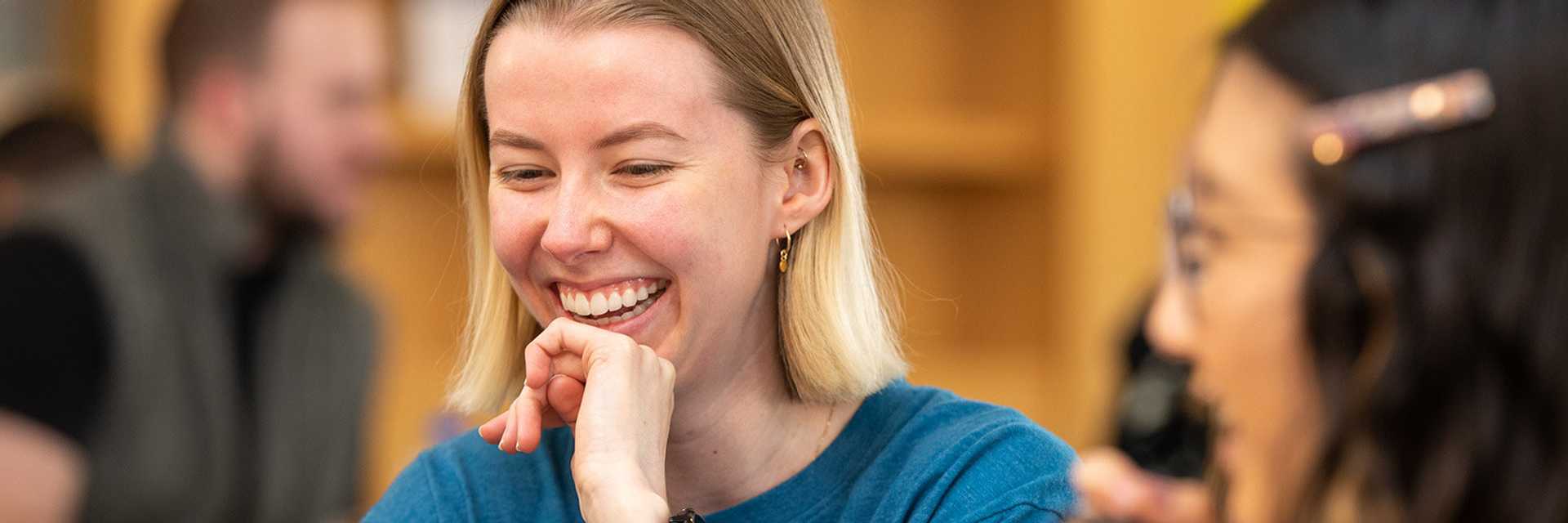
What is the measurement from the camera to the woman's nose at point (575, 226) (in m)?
1.32

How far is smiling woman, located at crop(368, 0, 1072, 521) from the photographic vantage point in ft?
4.34

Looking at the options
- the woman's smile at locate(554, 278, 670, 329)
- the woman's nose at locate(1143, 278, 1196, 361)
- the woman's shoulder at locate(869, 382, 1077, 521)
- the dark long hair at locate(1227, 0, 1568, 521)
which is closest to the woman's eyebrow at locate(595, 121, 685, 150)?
the woman's smile at locate(554, 278, 670, 329)

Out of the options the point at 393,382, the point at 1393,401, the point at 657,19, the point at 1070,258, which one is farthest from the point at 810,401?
the point at 1070,258

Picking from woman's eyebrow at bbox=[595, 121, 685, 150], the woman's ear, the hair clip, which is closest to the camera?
the hair clip

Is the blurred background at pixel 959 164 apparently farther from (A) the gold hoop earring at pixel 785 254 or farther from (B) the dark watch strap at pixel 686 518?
(B) the dark watch strap at pixel 686 518

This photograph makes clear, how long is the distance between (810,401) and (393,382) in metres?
2.12

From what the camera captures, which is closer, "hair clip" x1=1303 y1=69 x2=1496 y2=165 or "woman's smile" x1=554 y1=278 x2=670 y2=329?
"hair clip" x1=1303 y1=69 x2=1496 y2=165

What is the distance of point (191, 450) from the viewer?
2.60 metres

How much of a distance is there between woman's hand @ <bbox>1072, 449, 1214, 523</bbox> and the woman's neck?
59cm

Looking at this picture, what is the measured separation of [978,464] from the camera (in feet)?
4.49

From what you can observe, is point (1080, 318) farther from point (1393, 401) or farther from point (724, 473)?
point (1393, 401)

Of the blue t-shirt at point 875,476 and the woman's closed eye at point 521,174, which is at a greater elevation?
the woman's closed eye at point 521,174

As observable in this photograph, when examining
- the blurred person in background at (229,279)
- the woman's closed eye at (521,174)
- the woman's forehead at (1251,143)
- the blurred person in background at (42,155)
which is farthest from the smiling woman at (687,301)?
the blurred person in background at (42,155)

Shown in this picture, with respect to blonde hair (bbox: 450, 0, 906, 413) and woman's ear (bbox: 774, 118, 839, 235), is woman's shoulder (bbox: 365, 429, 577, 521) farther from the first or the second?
woman's ear (bbox: 774, 118, 839, 235)
